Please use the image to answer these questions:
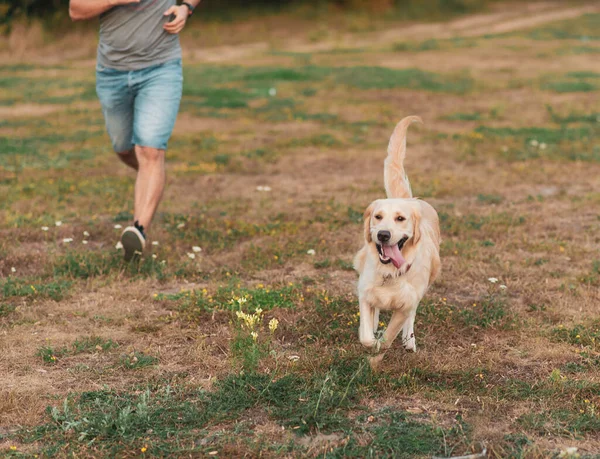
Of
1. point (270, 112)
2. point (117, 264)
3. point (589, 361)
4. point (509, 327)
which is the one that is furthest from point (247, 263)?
point (270, 112)

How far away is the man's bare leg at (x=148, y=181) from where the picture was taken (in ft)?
19.8

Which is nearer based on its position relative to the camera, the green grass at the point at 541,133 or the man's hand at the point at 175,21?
the man's hand at the point at 175,21

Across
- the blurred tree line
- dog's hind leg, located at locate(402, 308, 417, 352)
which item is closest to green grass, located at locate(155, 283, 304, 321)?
dog's hind leg, located at locate(402, 308, 417, 352)

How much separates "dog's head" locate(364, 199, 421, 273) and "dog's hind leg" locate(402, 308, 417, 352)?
0.44m

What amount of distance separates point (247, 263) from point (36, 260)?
159 centimetres

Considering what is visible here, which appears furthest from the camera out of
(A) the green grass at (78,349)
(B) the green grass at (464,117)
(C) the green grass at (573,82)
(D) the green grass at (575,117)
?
(C) the green grass at (573,82)

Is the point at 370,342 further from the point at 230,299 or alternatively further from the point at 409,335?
the point at 230,299

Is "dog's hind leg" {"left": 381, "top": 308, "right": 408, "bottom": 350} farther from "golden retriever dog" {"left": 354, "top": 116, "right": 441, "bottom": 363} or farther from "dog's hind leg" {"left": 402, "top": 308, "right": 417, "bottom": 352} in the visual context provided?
"dog's hind leg" {"left": 402, "top": 308, "right": 417, "bottom": 352}

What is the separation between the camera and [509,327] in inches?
193

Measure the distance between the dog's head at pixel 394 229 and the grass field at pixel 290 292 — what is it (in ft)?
1.91

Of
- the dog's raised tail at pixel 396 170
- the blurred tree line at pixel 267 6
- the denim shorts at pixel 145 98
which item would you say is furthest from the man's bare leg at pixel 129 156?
the blurred tree line at pixel 267 6

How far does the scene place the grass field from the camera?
362 cm

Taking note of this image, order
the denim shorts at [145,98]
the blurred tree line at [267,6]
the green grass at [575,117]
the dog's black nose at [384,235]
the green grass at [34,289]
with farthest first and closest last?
→ the blurred tree line at [267,6] → the green grass at [575,117] → the denim shorts at [145,98] → the green grass at [34,289] → the dog's black nose at [384,235]

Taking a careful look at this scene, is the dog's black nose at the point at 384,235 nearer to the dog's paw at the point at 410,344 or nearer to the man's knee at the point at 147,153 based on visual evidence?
the dog's paw at the point at 410,344
